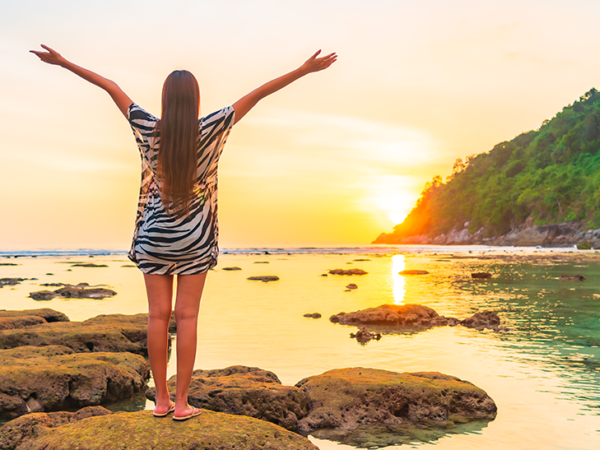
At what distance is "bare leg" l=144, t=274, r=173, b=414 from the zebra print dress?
12 centimetres

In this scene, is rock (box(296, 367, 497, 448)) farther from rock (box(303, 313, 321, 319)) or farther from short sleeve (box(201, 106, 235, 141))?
rock (box(303, 313, 321, 319))

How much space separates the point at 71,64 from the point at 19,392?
14.4 feet

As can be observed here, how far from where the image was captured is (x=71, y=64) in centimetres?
409

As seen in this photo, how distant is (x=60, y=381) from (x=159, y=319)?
347cm

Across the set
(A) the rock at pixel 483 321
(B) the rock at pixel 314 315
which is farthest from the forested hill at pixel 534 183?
(B) the rock at pixel 314 315

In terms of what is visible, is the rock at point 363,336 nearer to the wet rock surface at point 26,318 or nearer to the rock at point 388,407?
the rock at point 388,407

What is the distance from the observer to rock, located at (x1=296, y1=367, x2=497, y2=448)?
5.80m

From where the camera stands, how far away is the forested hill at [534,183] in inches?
3533

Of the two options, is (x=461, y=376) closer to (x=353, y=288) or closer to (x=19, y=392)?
(x=19, y=392)

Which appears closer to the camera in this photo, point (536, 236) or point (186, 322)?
point (186, 322)

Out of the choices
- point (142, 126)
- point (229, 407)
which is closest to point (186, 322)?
point (142, 126)

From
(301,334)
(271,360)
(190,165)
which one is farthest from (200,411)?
(301,334)

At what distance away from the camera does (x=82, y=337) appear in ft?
30.0

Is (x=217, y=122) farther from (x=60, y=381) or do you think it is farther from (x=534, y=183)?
(x=534, y=183)
